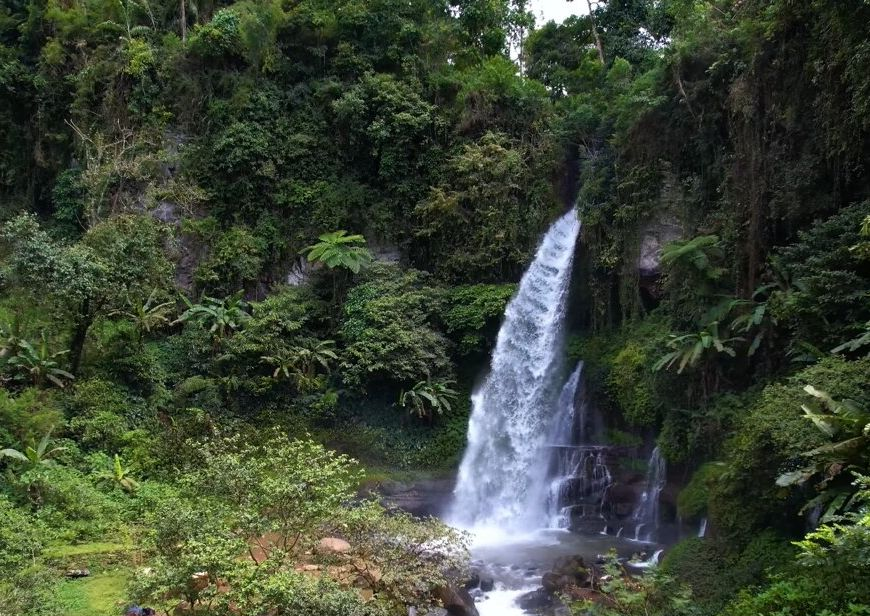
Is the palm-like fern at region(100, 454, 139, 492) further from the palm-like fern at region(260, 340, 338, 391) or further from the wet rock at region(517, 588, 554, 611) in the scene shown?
the wet rock at region(517, 588, 554, 611)

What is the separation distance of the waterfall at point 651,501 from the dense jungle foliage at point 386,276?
1.45ft

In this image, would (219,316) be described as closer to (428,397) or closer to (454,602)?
(428,397)

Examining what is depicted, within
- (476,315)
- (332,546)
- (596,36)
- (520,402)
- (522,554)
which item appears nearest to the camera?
(332,546)

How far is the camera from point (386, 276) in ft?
63.5

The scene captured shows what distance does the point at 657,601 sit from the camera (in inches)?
315

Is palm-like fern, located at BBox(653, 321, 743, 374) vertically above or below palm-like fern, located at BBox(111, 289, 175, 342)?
above

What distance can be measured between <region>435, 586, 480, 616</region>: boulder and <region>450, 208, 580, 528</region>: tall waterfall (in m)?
5.50

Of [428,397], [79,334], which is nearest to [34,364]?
[79,334]

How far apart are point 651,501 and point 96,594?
33.4ft

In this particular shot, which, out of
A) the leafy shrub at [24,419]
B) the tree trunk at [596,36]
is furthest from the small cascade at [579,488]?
the tree trunk at [596,36]

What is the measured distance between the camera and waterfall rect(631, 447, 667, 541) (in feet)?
44.9

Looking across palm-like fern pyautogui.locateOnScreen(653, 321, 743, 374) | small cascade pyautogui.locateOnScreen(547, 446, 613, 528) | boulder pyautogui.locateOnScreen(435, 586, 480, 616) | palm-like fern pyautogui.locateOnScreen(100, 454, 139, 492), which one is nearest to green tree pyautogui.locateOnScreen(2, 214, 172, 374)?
palm-like fern pyautogui.locateOnScreen(100, 454, 139, 492)

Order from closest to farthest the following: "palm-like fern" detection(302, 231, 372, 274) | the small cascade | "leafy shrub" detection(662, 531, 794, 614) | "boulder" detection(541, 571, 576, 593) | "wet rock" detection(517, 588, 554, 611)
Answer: "leafy shrub" detection(662, 531, 794, 614) < "wet rock" detection(517, 588, 554, 611) < "boulder" detection(541, 571, 576, 593) < the small cascade < "palm-like fern" detection(302, 231, 372, 274)

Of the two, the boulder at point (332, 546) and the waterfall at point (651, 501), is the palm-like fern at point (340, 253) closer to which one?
the waterfall at point (651, 501)
